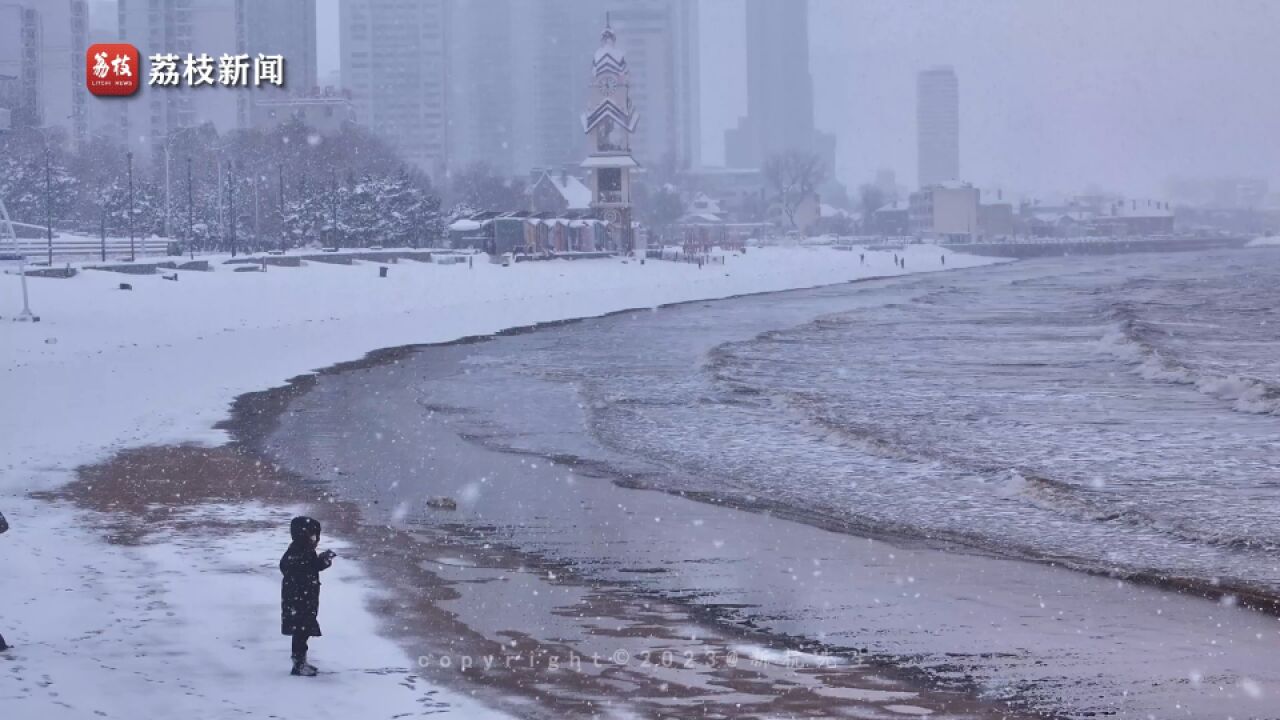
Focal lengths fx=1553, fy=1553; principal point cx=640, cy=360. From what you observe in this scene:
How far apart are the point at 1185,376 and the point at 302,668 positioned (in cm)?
3146

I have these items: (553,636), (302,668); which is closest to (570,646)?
(553,636)

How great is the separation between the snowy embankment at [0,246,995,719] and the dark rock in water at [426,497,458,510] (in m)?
1.73

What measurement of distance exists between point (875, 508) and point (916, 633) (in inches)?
251

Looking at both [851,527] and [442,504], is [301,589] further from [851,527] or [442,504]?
[851,527]

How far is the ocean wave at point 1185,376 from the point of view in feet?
104

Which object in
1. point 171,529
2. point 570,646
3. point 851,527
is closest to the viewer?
point 570,646

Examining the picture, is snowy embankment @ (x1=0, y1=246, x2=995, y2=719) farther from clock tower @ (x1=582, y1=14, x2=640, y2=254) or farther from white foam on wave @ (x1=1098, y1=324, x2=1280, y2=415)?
clock tower @ (x1=582, y1=14, x2=640, y2=254)

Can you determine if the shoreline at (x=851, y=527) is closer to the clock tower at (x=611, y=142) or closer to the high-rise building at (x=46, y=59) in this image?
the high-rise building at (x=46, y=59)

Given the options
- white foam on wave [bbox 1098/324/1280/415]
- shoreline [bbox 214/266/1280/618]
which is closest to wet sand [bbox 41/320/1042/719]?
shoreline [bbox 214/266/1280/618]

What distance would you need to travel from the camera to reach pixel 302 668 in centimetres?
1027

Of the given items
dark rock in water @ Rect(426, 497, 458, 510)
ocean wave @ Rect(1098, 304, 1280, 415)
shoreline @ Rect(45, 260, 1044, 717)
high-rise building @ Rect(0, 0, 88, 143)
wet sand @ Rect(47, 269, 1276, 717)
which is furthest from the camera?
high-rise building @ Rect(0, 0, 88, 143)

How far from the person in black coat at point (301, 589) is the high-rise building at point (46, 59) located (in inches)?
4215

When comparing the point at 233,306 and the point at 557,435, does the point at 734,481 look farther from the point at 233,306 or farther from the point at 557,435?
the point at 233,306

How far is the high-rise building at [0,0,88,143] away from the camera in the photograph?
130m
